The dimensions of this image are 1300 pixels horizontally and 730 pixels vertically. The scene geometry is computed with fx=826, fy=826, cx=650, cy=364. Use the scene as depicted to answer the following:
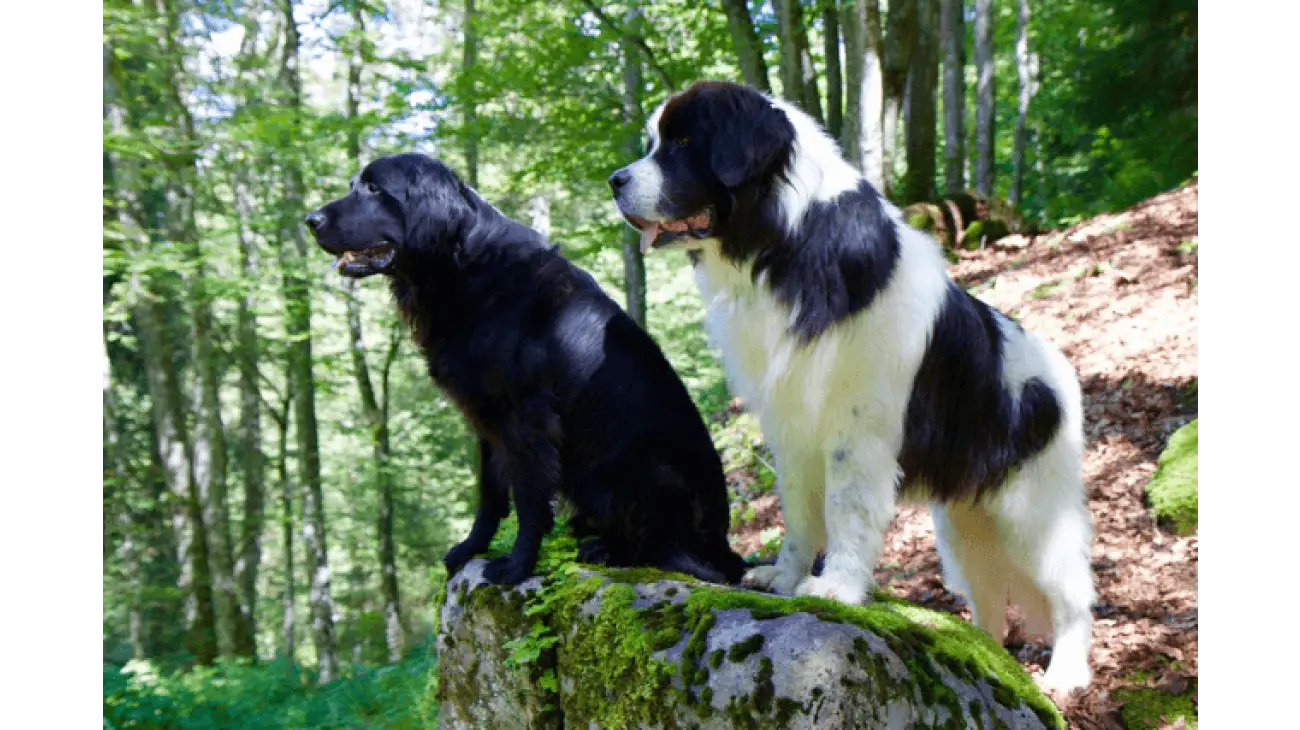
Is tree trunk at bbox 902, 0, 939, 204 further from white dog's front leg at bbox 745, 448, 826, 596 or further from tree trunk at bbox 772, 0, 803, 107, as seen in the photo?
white dog's front leg at bbox 745, 448, 826, 596

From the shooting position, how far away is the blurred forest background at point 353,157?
8469mm

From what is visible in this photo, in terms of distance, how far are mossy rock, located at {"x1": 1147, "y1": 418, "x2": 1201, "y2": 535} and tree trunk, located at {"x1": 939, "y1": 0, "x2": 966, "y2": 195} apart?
9.06m

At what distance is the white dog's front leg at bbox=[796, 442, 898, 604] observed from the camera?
292 centimetres

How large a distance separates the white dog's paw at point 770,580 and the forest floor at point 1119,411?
1.26 meters

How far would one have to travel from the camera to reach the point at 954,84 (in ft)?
47.6

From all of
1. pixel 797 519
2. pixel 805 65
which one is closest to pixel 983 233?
pixel 805 65

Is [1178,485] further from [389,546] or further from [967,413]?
[389,546]

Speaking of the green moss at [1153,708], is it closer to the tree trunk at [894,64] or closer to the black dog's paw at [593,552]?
the black dog's paw at [593,552]

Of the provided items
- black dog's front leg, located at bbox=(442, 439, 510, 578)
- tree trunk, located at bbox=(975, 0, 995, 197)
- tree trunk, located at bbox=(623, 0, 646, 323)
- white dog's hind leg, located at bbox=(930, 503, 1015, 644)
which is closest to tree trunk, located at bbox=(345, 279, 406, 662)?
tree trunk, located at bbox=(623, 0, 646, 323)

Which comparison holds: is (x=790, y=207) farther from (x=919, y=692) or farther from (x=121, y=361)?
(x=121, y=361)

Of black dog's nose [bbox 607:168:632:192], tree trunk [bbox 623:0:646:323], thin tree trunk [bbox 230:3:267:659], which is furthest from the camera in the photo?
thin tree trunk [bbox 230:3:267:659]

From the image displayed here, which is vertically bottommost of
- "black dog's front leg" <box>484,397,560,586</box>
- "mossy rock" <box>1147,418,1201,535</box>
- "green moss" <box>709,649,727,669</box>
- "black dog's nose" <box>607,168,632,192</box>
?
"mossy rock" <box>1147,418,1201,535</box>

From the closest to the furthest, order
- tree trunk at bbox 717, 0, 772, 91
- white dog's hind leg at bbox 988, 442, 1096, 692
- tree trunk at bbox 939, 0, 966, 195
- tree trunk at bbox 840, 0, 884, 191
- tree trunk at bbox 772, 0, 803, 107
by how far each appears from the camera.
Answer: white dog's hind leg at bbox 988, 442, 1096, 692
tree trunk at bbox 840, 0, 884, 191
tree trunk at bbox 772, 0, 803, 107
tree trunk at bbox 717, 0, 772, 91
tree trunk at bbox 939, 0, 966, 195
